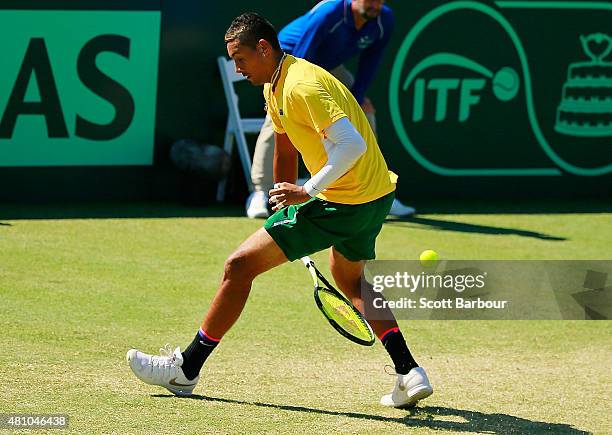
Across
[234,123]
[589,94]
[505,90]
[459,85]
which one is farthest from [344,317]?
[589,94]

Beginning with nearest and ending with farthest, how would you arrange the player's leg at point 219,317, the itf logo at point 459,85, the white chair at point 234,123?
the player's leg at point 219,317
the white chair at point 234,123
the itf logo at point 459,85

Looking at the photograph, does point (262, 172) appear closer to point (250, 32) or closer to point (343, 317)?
point (343, 317)

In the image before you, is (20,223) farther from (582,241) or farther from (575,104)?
(575,104)

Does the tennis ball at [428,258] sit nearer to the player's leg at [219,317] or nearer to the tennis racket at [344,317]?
the tennis racket at [344,317]

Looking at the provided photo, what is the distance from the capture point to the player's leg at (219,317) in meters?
5.05

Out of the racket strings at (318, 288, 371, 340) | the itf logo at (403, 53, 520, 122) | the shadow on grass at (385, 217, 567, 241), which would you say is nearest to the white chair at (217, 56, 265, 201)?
the shadow on grass at (385, 217, 567, 241)

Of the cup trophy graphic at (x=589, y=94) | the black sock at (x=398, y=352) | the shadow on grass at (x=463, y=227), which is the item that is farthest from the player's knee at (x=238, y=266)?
the cup trophy graphic at (x=589, y=94)

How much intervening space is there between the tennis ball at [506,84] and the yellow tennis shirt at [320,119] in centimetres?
644

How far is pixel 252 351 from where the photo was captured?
6.17 m

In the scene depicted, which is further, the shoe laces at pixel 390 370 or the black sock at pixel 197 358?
the shoe laces at pixel 390 370

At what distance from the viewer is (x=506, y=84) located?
37.7ft

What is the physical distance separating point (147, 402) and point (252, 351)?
114 cm

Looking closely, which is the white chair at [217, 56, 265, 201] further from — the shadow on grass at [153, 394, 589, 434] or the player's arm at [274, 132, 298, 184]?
the shadow on grass at [153, 394, 589, 434]

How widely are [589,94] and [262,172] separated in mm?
3644
